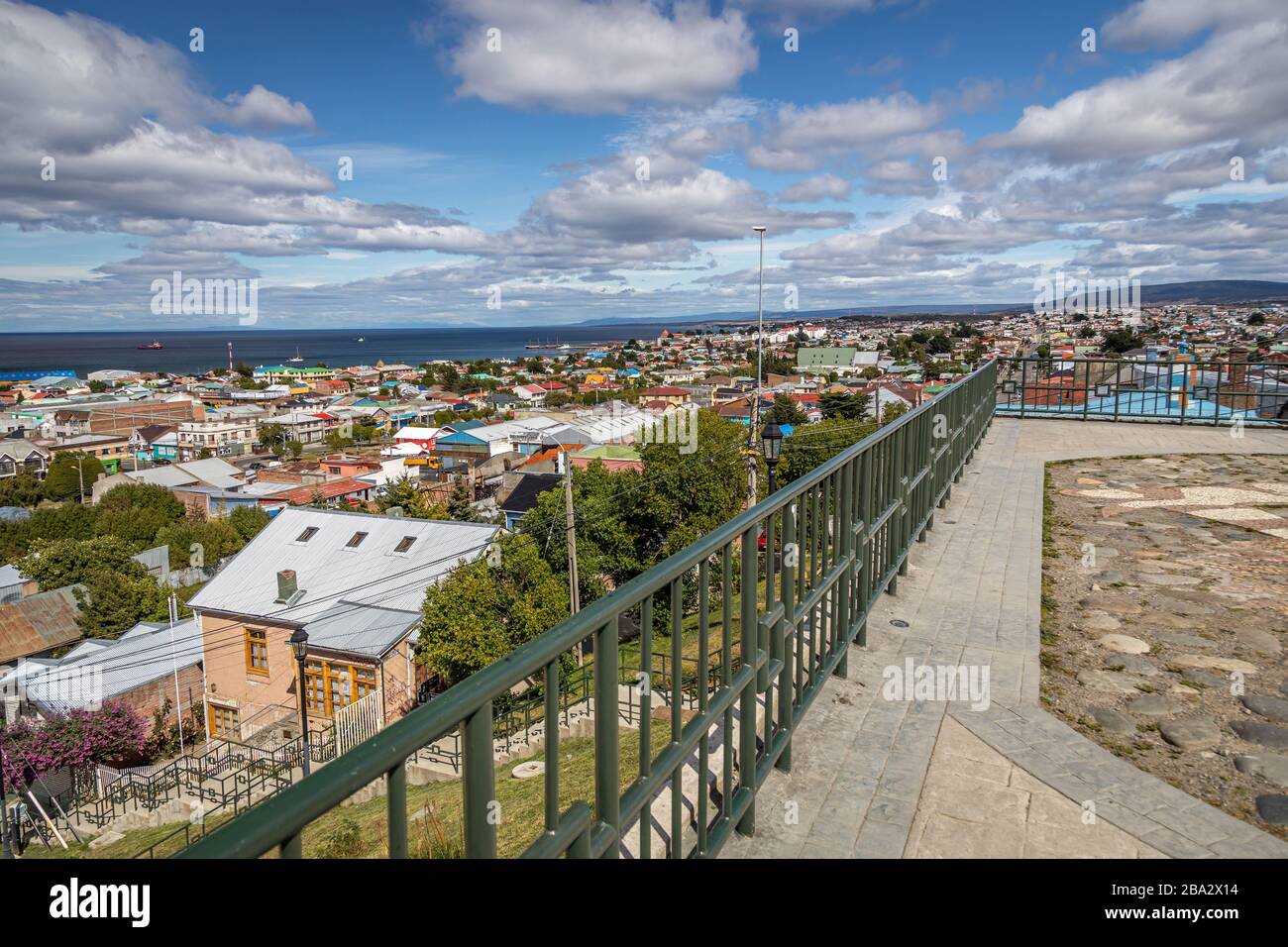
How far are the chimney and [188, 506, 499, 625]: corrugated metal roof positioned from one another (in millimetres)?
187

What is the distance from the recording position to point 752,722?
3.00 meters

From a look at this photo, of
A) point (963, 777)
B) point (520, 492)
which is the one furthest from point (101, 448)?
point (963, 777)

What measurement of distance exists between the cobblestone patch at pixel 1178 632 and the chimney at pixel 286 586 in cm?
1907

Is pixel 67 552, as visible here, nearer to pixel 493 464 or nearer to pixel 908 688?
pixel 493 464

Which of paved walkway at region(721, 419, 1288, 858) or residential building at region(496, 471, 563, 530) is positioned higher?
paved walkway at region(721, 419, 1288, 858)

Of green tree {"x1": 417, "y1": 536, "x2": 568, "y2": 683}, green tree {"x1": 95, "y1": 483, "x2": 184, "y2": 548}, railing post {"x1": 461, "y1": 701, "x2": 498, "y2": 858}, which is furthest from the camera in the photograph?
green tree {"x1": 95, "y1": 483, "x2": 184, "y2": 548}

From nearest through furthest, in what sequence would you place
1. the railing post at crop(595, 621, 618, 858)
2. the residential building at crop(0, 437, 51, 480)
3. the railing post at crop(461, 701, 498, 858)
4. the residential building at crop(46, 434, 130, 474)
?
the railing post at crop(461, 701, 498, 858) < the railing post at crop(595, 621, 618, 858) < the residential building at crop(0, 437, 51, 480) < the residential building at crop(46, 434, 130, 474)

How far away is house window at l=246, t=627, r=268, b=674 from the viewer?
21.4m

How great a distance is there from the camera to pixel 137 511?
45812mm

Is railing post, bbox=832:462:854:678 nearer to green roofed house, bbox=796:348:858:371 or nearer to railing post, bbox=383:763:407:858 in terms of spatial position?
railing post, bbox=383:763:407:858

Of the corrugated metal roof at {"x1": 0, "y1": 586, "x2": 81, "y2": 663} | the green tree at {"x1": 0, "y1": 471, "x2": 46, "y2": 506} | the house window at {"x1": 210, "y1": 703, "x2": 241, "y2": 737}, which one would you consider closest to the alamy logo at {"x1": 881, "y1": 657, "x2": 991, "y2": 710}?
the house window at {"x1": 210, "y1": 703, "x2": 241, "y2": 737}

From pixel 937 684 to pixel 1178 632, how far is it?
5.44 feet
